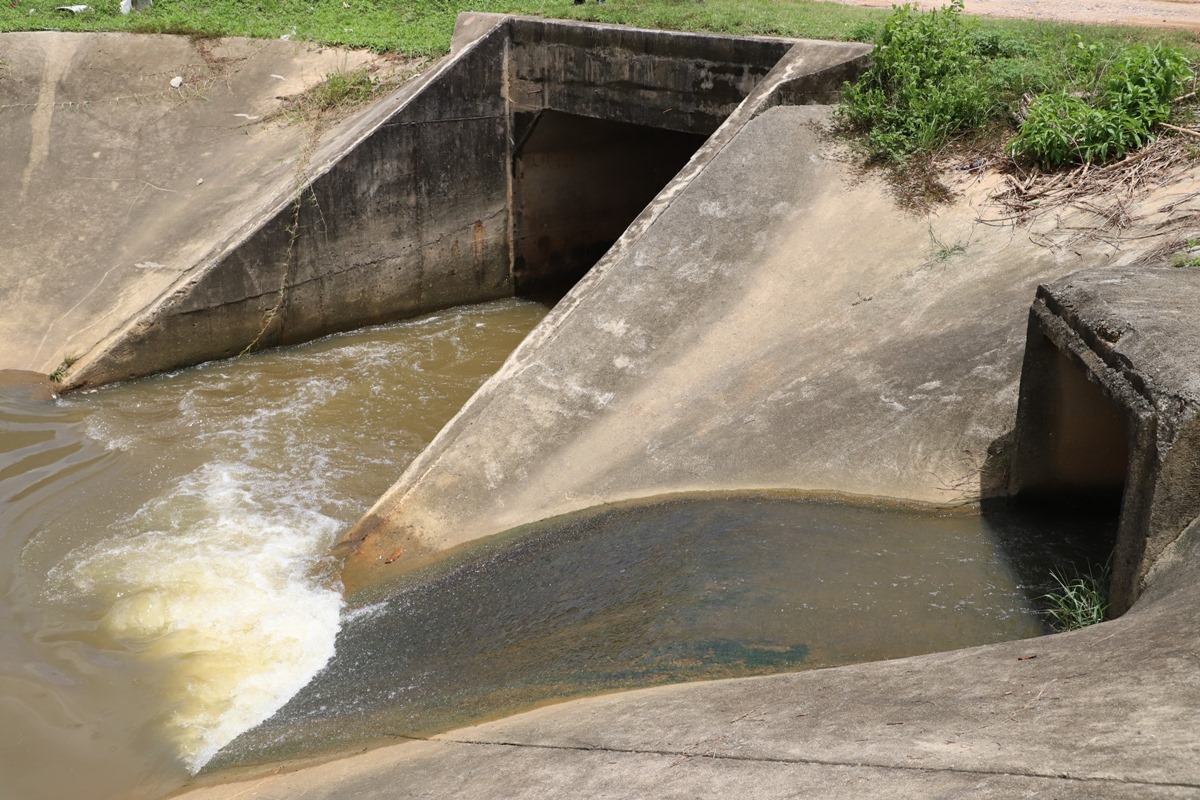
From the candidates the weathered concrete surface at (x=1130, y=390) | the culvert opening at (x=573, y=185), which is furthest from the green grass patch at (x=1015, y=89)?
the culvert opening at (x=573, y=185)

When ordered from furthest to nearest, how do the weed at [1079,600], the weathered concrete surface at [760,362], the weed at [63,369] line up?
1. the weed at [63,369]
2. the weathered concrete surface at [760,362]
3. the weed at [1079,600]

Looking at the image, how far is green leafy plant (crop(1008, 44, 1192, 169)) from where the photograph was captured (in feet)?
23.0

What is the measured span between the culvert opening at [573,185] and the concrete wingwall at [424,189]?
0.17 meters

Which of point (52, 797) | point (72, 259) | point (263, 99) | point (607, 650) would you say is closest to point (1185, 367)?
point (607, 650)

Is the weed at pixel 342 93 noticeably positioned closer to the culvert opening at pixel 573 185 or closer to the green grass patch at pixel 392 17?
the green grass patch at pixel 392 17

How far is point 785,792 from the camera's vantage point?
2.79 m

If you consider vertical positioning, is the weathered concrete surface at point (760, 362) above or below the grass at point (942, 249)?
below

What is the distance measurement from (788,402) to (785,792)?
3784 mm

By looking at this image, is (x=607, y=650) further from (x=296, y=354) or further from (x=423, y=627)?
(x=296, y=354)

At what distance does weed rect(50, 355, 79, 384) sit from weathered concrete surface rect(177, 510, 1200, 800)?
583cm

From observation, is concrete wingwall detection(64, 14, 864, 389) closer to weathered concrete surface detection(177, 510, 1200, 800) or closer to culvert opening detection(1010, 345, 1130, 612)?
culvert opening detection(1010, 345, 1130, 612)

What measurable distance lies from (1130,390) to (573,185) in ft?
28.4

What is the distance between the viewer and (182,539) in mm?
6508

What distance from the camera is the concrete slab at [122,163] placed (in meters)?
9.53
